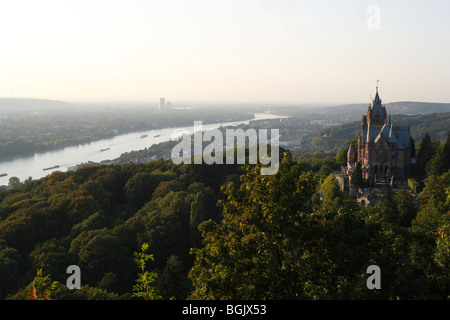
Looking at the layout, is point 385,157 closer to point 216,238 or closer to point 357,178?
point 357,178

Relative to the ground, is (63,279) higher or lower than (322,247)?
lower

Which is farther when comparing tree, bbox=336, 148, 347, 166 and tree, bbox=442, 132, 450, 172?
tree, bbox=336, 148, 347, 166

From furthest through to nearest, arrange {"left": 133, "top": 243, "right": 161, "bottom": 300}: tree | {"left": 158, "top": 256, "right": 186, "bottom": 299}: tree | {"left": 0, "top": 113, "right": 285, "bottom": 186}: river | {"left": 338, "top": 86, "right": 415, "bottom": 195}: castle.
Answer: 1. {"left": 0, "top": 113, "right": 285, "bottom": 186}: river
2. {"left": 338, "top": 86, "right": 415, "bottom": 195}: castle
3. {"left": 158, "top": 256, "right": 186, "bottom": 299}: tree
4. {"left": 133, "top": 243, "right": 161, "bottom": 300}: tree

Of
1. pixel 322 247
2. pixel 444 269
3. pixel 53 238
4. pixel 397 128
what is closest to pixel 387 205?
pixel 397 128

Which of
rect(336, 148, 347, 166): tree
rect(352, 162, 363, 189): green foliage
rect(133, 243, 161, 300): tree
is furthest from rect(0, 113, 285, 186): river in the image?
rect(133, 243, 161, 300): tree

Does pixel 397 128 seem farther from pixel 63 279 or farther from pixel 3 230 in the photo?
pixel 3 230

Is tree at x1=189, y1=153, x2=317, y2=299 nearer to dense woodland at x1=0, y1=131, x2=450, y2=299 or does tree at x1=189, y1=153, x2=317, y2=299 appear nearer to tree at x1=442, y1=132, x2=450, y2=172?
dense woodland at x1=0, y1=131, x2=450, y2=299

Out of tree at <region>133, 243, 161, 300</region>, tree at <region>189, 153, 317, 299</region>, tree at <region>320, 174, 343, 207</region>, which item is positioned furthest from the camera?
tree at <region>320, 174, 343, 207</region>
